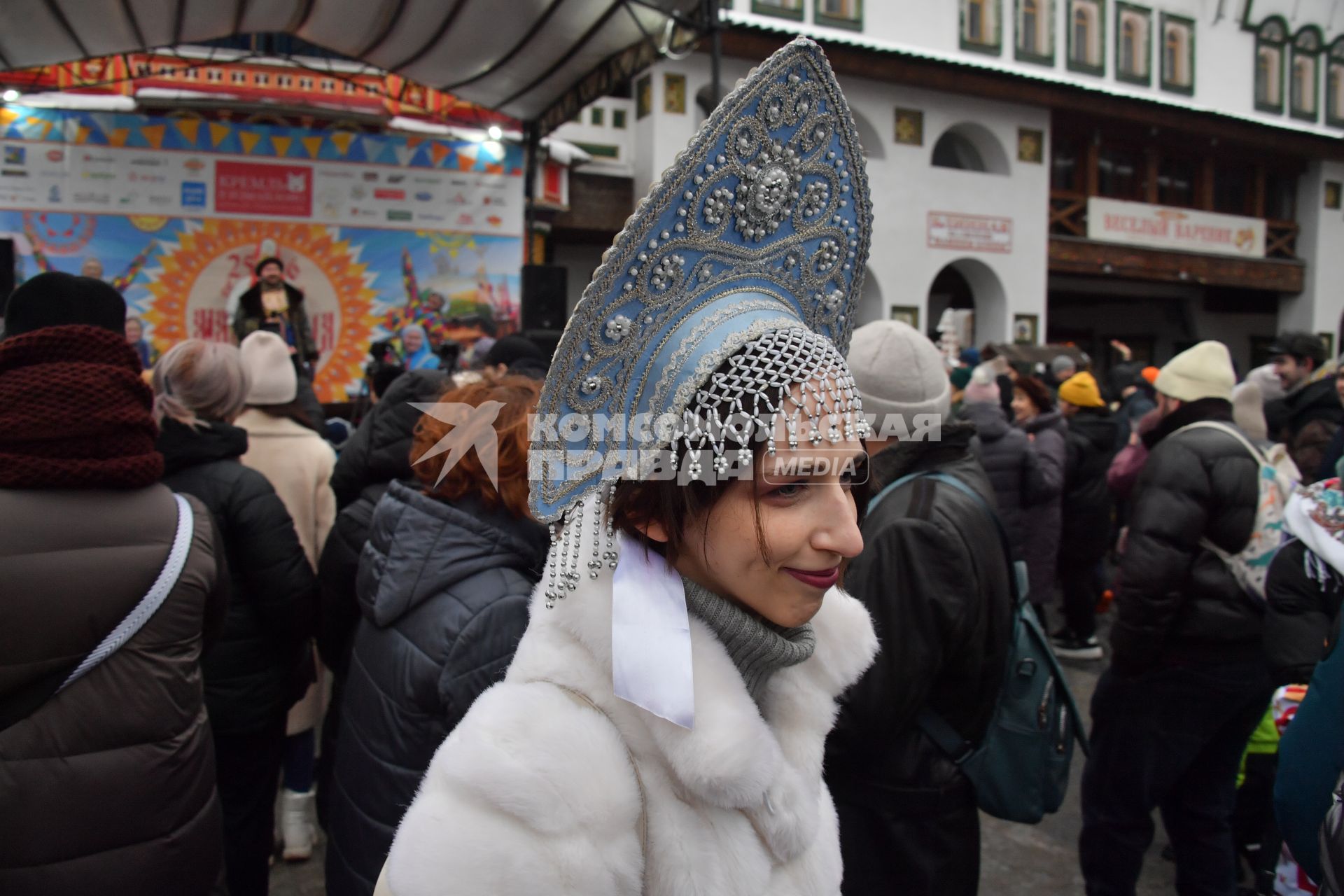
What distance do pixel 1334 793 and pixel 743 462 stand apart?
1.49 metres

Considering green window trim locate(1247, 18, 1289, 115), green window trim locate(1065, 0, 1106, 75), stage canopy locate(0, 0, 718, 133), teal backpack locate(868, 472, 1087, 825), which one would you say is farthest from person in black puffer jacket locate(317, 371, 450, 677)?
green window trim locate(1247, 18, 1289, 115)

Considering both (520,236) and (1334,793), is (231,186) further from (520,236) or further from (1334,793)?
(1334,793)

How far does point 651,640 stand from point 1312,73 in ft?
75.1

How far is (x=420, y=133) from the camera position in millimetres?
9219

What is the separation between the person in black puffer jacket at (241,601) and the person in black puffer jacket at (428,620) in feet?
2.62

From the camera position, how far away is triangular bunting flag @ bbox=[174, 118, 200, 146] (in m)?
8.48

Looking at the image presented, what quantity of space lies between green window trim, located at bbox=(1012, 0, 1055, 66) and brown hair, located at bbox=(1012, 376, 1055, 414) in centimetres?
1129

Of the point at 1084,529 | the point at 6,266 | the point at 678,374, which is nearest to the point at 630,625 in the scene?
the point at 678,374

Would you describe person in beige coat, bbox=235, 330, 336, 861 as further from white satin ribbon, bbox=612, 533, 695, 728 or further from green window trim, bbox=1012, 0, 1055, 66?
green window trim, bbox=1012, 0, 1055, 66

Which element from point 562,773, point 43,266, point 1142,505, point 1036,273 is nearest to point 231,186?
point 43,266

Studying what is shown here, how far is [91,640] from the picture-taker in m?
1.71

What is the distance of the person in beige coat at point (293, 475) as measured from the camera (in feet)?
11.2

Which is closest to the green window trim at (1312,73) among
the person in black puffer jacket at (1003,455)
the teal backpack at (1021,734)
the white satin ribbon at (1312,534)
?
the person in black puffer jacket at (1003,455)

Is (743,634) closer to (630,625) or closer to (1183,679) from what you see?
(630,625)
